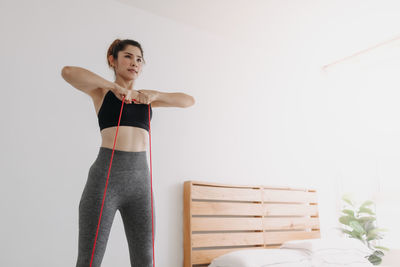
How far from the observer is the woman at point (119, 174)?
1.22m

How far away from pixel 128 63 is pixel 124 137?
37 cm

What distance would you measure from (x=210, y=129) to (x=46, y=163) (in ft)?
4.34

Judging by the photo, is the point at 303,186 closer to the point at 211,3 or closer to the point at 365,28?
the point at 365,28

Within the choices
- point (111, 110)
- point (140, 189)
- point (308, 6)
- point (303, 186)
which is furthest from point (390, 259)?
point (111, 110)

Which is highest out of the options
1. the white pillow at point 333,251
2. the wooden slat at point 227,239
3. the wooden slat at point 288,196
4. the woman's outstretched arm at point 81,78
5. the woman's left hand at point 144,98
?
the woman's outstretched arm at point 81,78

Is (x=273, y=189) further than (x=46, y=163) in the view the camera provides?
Yes

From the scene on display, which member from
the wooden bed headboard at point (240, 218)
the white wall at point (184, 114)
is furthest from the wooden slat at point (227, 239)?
the white wall at point (184, 114)

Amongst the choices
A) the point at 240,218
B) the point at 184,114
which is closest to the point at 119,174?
the point at 184,114

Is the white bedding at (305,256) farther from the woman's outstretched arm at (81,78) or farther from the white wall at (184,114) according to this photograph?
the woman's outstretched arm at (81,78)

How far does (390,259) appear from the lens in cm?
297

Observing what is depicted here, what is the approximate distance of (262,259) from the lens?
2.03m

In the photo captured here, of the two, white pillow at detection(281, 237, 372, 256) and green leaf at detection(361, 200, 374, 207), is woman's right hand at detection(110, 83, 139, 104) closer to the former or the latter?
white pillow at detection(281, 237, 372, 256)

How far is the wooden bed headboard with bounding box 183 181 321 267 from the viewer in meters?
2.31

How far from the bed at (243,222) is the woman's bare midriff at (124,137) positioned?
3.37 feet
